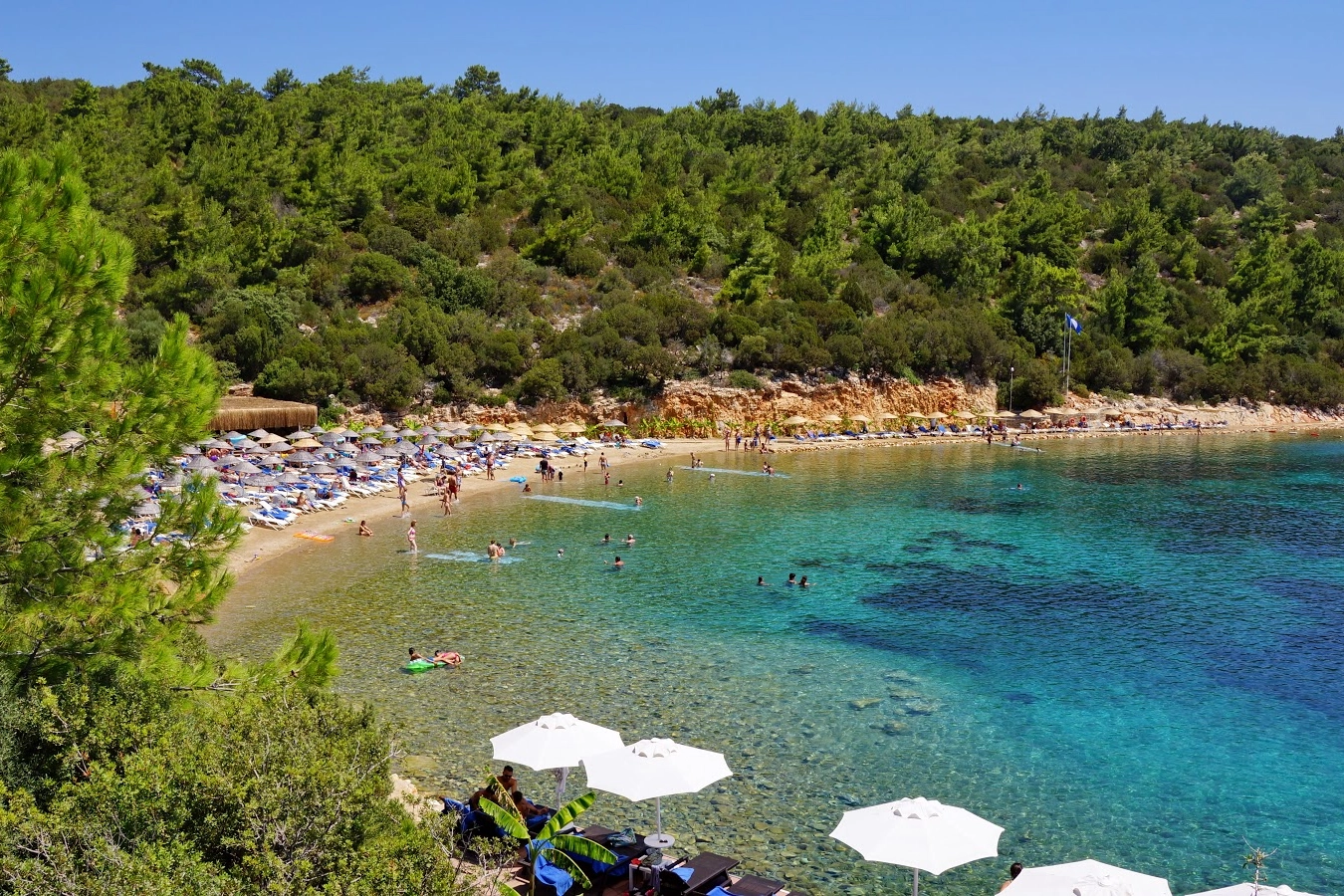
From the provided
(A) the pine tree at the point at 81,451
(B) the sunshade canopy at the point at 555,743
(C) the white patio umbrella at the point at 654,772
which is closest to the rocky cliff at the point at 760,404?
(B) the sunshade canopy at the point at 555,743

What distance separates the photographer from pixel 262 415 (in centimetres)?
4350

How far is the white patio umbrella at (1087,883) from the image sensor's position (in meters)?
8.75

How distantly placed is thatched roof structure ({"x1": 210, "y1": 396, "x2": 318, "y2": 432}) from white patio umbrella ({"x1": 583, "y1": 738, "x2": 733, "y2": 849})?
34389 mm

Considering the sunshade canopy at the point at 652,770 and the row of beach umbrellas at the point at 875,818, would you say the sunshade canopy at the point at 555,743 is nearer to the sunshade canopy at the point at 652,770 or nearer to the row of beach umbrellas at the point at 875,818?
the row of beach umbrellas at the point at 875,818

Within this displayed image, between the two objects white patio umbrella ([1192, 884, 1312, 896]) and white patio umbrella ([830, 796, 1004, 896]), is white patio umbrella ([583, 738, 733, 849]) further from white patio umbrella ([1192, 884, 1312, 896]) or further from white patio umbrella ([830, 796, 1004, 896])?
white patio umbrella ([1192, 884, 1312, 896])

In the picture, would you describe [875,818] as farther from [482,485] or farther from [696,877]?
[482,485]

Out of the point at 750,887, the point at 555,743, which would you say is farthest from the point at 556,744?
the point at 750,887

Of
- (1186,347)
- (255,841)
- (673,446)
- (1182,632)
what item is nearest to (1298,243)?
(1186,347)

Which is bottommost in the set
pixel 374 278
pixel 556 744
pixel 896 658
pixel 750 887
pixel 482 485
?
pixel 896 658

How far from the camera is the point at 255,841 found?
7.29 metres

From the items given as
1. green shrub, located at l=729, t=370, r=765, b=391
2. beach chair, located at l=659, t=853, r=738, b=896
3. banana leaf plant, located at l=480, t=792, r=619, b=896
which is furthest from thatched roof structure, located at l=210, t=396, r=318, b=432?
beach chair, located at l=659, t=853, r=738, b=896

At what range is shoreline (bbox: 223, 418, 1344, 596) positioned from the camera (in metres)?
28.9

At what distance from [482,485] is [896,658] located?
24.7m

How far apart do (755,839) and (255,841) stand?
6.99 meters
